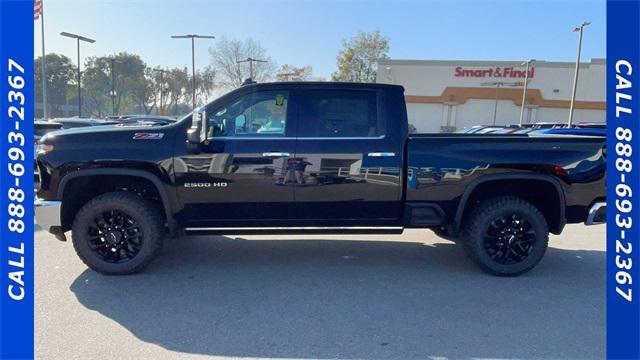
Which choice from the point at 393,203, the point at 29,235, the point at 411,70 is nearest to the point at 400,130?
the point at 393,203

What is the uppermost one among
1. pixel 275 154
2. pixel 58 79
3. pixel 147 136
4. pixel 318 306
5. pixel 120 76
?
pixel 120 76

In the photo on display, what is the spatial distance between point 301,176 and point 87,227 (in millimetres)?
2251

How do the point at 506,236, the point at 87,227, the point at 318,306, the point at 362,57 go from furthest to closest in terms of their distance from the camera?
1. the point at 362,57
2. the point at 506,236
3. the point at 87,227
4. the point at 318,306

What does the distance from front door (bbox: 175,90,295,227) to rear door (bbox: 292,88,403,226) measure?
0.51 ft

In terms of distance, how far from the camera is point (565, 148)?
4.20 meters

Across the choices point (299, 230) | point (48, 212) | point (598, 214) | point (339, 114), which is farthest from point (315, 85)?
point (598, 214)

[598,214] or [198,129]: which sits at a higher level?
[198,129]

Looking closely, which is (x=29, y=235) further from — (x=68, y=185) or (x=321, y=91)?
(x=321, y=91)

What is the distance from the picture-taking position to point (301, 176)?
13.7ft

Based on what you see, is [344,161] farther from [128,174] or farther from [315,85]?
[128,174]

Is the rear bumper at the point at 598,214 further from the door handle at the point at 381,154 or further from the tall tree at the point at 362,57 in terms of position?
the tall tree at the point at 362,57

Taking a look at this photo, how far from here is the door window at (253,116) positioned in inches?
164

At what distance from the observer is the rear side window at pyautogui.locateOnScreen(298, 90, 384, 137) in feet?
13.9

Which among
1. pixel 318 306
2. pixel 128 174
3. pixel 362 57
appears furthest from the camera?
pixel 362 57
